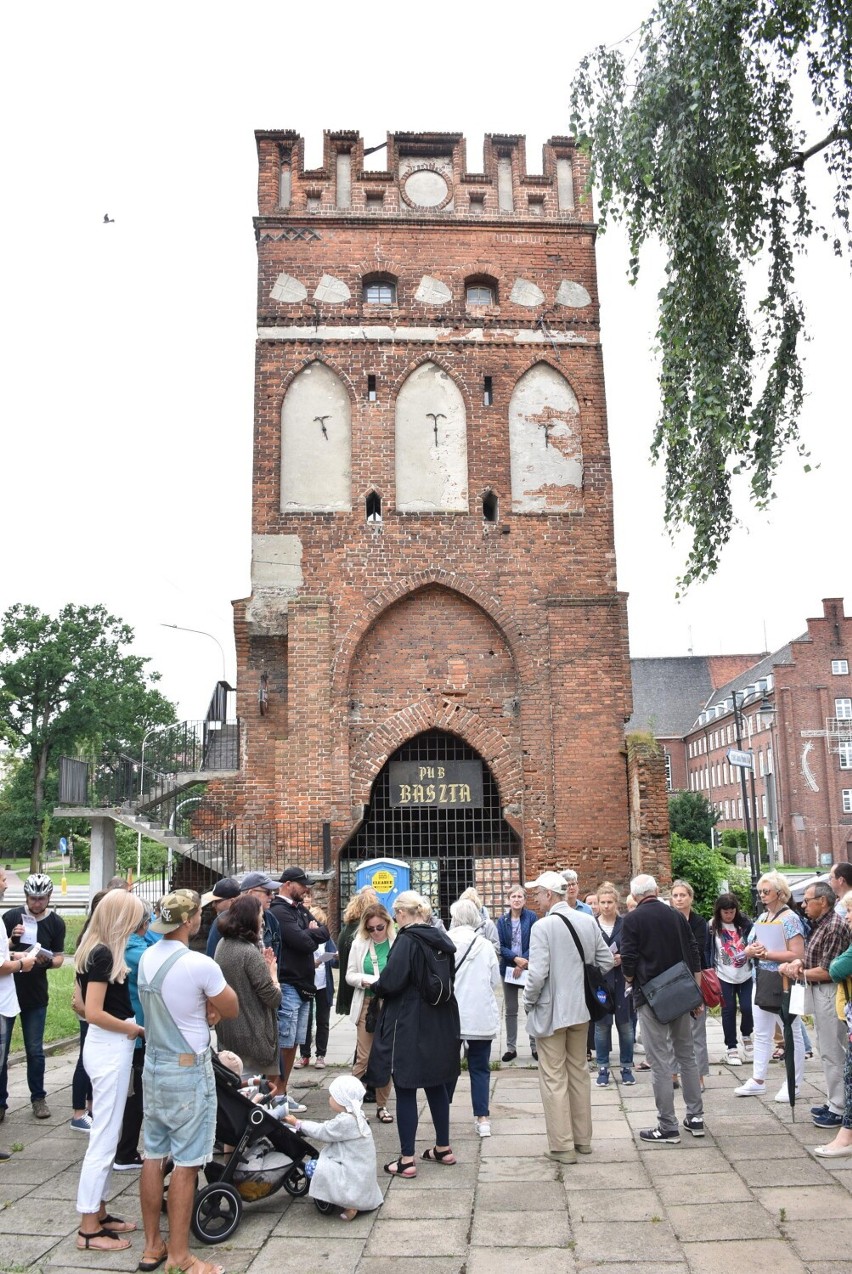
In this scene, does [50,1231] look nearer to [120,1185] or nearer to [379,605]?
[120,1185]

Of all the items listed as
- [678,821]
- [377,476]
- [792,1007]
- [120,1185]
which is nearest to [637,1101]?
[792,1007]

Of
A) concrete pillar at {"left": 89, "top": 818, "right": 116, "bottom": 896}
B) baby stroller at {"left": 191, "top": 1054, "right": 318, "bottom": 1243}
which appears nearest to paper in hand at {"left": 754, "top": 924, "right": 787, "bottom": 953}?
baby stroller at {"left": 191, "top": 1054, "right": 318, "bottom": 1243}

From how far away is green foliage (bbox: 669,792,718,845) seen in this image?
48.5m

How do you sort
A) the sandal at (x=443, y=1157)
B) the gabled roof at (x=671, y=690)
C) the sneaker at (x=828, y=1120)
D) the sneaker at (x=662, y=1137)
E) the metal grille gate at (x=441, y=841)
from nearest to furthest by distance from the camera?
the sandal at (x=443, y=1157) → the sneaker at (x=662, y=1137) → the sneaker at (x=828, y=1120) → the metal grille gate at (x=441, y=841) → the gabled roof at (x=671, y=690)

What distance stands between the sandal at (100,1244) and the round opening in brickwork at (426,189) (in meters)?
17.3

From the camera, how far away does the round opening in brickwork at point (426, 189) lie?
19.1m

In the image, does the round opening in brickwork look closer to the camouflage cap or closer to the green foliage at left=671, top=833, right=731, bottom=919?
the green foliage at left=671, top=833, right=731, bottom=919

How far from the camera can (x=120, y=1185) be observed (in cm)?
657

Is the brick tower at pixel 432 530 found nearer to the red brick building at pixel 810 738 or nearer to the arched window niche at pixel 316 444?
the arched window niche at pixel 316 444

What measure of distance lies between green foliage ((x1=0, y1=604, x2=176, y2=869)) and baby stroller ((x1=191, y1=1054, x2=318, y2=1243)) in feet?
138

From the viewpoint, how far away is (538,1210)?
5910mm

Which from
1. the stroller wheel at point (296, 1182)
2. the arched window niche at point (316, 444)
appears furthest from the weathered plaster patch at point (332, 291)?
the stroller wheel at point (296, 1182)

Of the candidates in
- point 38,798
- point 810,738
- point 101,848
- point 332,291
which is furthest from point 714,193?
point 810,738

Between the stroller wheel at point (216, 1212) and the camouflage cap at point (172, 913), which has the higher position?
the camouflage cap at point (172, 913)
